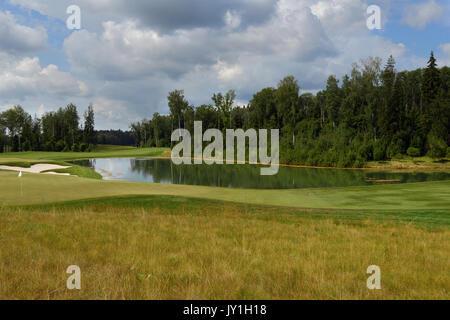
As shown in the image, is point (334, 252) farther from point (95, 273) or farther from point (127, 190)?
point (127, 190)

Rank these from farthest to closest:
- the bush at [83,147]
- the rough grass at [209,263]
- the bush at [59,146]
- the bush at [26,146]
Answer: the bush at [83,147], the bush at [59,146], the bush at [26,146], the rough grass at [209,263]

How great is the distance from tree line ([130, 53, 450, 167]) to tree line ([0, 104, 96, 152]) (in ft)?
187

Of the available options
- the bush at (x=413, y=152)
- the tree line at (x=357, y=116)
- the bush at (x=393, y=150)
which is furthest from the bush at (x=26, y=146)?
the bush at (x=413, y=152)

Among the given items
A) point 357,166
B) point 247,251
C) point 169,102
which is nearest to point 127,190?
point 247,251

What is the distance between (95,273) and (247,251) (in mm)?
3028

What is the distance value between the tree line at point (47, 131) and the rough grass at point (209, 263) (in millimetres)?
125828

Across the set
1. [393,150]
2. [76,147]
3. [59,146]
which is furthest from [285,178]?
→ [59,146]

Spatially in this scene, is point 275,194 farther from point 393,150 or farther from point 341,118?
point 341,118

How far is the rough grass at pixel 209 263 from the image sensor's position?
4398 mm

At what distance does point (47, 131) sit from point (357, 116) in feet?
400

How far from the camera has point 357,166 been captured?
216 feet

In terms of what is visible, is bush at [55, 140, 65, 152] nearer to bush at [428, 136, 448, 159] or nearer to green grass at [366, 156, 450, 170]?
green grass at [366, 156, 450, 170]

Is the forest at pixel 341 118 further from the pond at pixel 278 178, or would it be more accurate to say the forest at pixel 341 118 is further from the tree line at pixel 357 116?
the pond at pixel 278 178

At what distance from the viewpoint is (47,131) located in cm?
12950
